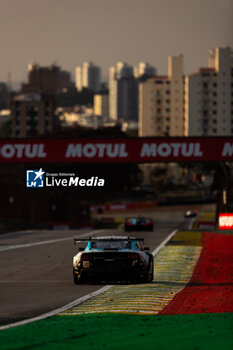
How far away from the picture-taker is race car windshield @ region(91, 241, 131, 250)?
2297cm

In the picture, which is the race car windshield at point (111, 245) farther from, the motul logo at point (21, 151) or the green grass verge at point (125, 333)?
the motul logo at point (21, 151)

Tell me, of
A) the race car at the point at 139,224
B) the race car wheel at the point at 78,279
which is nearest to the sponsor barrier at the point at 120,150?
the race car wheel at the point at 78,279

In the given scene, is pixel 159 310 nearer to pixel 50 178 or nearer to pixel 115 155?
pixel 50 178

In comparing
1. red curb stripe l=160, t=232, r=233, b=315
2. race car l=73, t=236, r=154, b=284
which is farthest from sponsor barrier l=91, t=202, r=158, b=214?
race car l=73, t=236, r=154, b=284

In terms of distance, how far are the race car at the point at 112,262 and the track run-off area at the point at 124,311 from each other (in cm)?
31

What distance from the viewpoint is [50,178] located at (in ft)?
80.0

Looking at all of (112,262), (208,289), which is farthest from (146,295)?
(112,262)

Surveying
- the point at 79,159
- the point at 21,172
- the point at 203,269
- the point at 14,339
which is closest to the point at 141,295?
the point at 14,339

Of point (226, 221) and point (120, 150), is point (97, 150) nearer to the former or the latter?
point (120, 150)

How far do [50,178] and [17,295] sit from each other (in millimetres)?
4190

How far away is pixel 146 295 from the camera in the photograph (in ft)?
65.9

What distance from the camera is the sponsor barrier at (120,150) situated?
34281mm

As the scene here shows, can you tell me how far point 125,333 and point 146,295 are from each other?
23.3 feet

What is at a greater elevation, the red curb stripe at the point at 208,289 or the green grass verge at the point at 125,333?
the green grass verge at the point at 125,333
